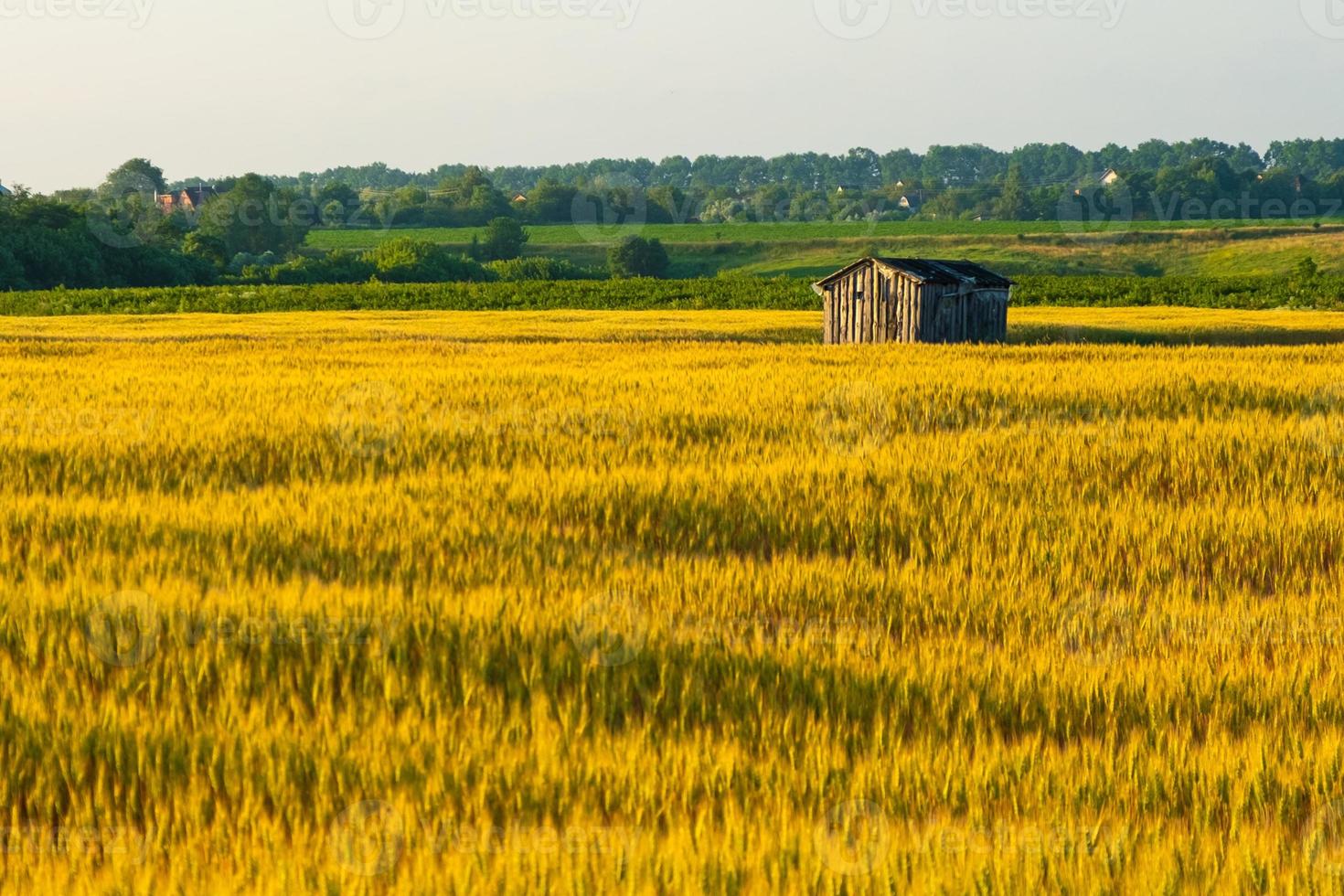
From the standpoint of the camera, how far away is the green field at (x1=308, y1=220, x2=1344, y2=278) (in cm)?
10969

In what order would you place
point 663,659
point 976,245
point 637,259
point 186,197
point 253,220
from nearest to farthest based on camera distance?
point 663,659, point 637,259, point 976,245, point 253,220, point 186,197

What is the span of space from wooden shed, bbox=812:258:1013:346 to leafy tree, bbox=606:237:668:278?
7582 centimetres

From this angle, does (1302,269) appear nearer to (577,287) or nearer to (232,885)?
(577,287)

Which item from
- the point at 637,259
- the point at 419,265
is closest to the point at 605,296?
the point at 419,265

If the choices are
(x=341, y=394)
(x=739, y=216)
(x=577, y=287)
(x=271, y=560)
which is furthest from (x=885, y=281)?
(x=739, y=216)

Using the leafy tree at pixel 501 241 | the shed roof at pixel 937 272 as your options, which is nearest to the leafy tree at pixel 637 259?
the leafy tree at pixel 501 241

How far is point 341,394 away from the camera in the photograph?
635 inches

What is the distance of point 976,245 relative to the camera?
403 feet

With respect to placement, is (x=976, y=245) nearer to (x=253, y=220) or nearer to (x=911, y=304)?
(x=253, y=220)

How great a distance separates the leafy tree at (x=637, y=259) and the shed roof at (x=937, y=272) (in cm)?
7538

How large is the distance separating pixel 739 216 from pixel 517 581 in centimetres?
17053

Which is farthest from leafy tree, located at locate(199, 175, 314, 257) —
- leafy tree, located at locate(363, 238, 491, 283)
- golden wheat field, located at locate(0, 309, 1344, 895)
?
golden wheat field, located at locate(0, 309, 1344, 895)

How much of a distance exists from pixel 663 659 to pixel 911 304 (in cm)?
3230

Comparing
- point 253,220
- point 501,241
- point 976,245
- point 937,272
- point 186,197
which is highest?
point 186,197
